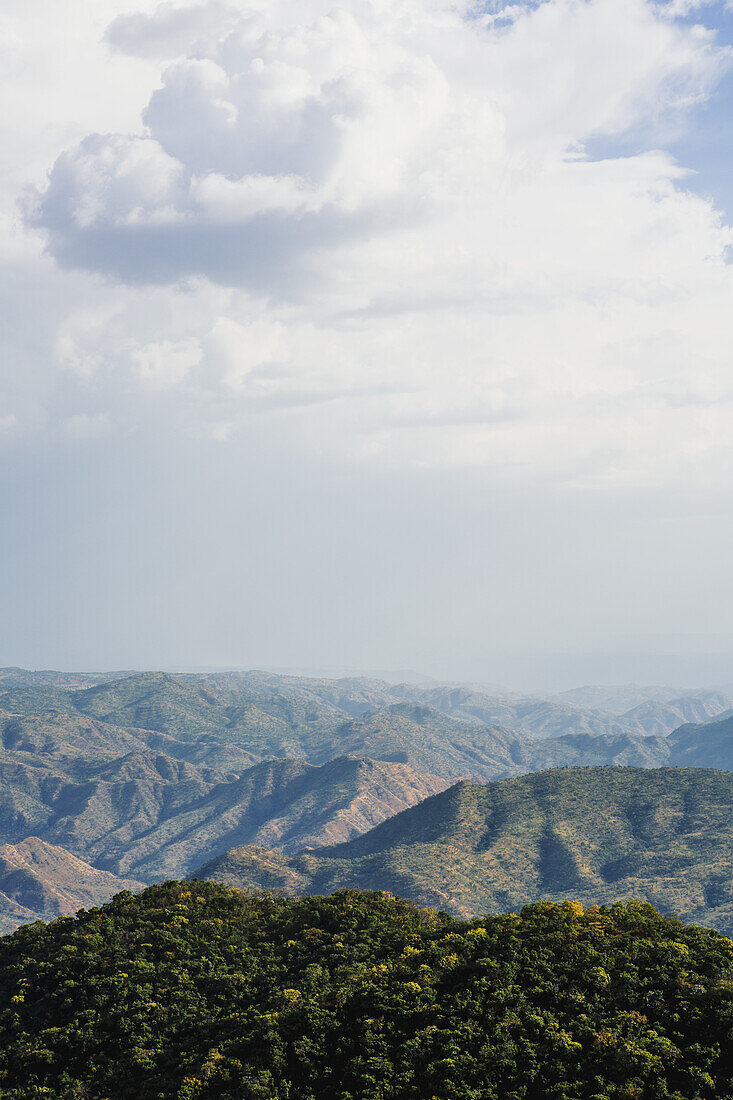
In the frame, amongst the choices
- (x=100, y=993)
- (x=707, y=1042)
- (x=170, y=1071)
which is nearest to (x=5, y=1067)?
(x=100, y=993)

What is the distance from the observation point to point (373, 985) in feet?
259

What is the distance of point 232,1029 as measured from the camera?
8112 centimetres

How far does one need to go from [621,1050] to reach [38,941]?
80.2 m

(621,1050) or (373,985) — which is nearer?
(621,1050)

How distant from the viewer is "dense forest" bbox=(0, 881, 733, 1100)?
211 ft

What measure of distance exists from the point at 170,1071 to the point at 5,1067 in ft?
67.5

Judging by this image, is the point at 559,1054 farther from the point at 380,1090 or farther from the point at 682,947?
the point at 682,947

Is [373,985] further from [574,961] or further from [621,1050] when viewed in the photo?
[621,1050]

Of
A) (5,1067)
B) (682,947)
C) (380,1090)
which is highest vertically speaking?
(682,947)

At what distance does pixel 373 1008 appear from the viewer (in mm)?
75125

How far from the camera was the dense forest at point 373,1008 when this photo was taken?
64.2 meters

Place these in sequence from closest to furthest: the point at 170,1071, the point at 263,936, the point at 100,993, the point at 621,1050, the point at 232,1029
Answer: the point at 621,1050 < the point at 170,1071 < the point at 232,1029 < the point at 100,993 < the point at 263,936

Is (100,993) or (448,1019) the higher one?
(448,1019)

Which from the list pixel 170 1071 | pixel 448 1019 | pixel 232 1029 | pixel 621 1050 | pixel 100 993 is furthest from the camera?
pixel 100 993
